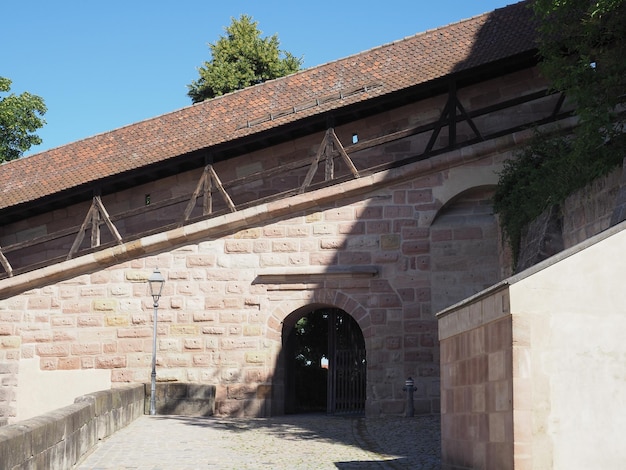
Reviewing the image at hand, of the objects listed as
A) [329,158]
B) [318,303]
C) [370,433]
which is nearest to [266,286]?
[318,303]

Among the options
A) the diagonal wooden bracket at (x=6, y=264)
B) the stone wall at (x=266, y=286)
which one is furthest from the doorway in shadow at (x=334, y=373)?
the diagonal wooden bracket at (x=6, y=264)

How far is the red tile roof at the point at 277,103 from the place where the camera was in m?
15.9

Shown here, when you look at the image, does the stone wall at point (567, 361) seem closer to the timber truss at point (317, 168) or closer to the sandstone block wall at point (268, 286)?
the sandstone block wall at point (268, 286)

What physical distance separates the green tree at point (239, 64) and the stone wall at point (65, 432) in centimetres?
1514

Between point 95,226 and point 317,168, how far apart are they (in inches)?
153

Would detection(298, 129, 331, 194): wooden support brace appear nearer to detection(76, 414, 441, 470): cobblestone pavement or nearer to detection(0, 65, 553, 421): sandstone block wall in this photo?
detection(0, 65, 553, 421): sandstone block wall

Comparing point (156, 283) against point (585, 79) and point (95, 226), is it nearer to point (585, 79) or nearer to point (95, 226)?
point (95, 226)

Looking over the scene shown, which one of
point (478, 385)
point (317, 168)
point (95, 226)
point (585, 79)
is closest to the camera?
point (478, 385)

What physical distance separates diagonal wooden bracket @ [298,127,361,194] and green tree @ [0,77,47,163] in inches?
490

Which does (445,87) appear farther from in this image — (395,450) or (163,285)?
(395,450)

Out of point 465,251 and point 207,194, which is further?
point 207,194

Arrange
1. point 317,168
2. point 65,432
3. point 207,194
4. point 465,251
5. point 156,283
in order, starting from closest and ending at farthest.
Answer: point 65,432
point 156,283
point 465,251
point 207,194
point 317,168

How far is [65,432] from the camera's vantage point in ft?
25.3

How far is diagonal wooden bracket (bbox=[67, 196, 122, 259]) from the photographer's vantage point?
637 inches
